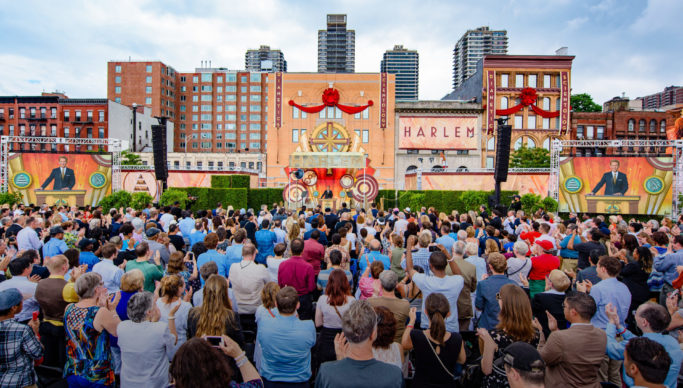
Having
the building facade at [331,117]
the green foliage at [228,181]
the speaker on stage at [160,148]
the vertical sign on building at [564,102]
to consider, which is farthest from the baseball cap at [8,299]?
the vertical sign on building at [564,102]

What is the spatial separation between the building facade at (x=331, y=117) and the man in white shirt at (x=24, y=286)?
105ft

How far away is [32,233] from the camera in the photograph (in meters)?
7.47

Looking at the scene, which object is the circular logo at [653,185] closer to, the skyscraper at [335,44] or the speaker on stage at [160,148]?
the speaker on stage at [160,148]

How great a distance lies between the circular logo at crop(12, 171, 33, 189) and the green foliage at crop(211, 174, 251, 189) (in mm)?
10017

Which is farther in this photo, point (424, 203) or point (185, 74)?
point (185, 74)

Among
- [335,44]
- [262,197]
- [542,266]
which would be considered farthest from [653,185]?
[335,44]

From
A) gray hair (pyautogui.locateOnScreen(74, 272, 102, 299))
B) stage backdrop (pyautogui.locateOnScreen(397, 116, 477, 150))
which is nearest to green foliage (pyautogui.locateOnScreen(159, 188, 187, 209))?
gray hair (pyautogui.locateOnScreen(74, 272, 102, 299))

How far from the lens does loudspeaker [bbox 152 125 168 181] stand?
18.4 m

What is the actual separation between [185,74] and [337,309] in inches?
3148

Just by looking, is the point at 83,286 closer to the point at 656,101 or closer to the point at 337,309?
the point at 337,309

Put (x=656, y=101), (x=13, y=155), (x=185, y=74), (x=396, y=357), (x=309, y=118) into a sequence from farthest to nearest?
(x=656, y=101), (x=185, y=74), (x=309, y=118), (x=13, y=155), (x=396, y=357)

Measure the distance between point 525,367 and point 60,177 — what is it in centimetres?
2622

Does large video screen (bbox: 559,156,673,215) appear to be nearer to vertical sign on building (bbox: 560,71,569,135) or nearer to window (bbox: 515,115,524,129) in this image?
window (bbox: 515,115,524,129)

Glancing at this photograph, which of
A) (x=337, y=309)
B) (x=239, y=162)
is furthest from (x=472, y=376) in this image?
(x=239, y=162)
